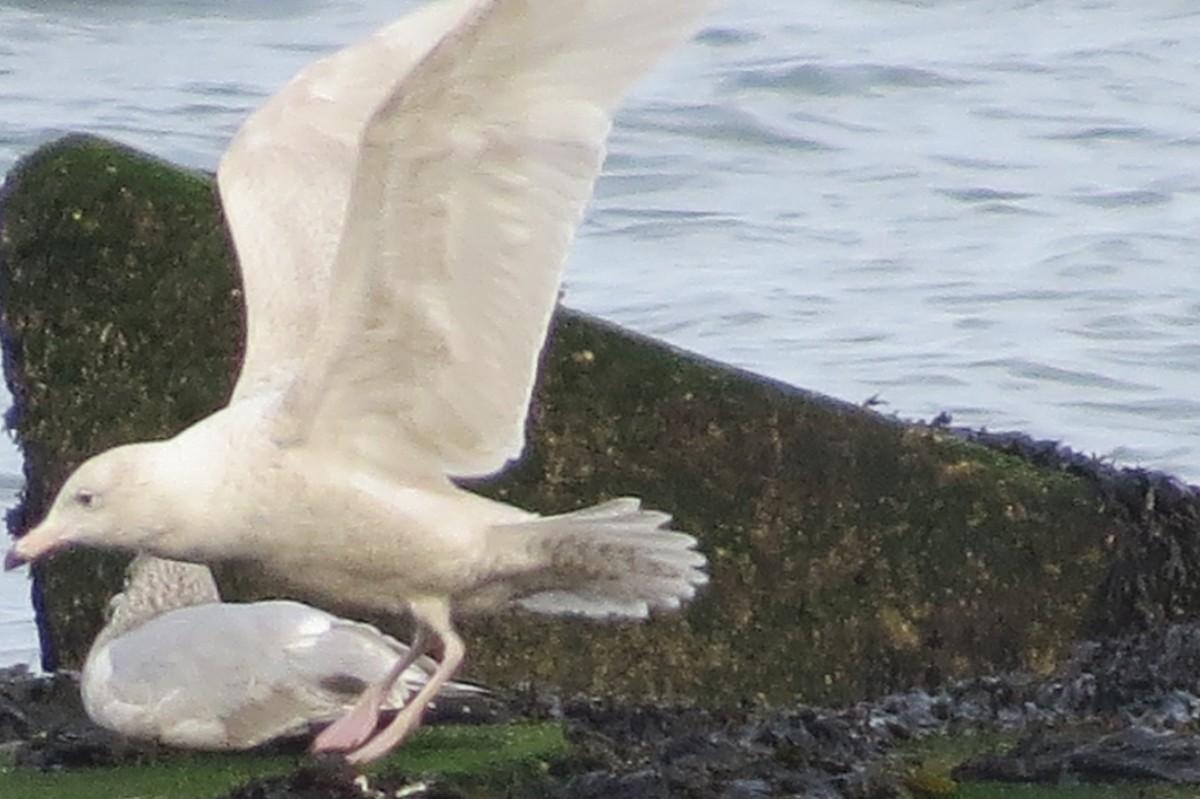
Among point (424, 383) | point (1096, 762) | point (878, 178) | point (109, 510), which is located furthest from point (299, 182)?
point (878, 178)

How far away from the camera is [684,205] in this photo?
14.4 meters

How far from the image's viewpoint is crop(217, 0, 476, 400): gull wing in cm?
638

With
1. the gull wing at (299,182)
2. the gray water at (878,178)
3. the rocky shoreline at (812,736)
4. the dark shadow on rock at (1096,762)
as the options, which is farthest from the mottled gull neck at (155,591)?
the gray water at (878,178)

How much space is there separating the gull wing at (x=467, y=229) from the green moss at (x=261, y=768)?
0.59 metres

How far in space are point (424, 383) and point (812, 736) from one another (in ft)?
3.51

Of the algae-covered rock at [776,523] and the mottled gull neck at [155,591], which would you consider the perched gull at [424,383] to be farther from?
the mottled gull neck at [155,591]

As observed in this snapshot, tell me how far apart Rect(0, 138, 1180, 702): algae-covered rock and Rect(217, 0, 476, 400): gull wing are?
25.6 inches

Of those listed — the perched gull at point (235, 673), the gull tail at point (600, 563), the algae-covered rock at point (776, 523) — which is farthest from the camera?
the algae-covered rock at point (776, 523)

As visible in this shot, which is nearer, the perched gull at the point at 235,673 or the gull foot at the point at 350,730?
the gull foot at the point at 350,730

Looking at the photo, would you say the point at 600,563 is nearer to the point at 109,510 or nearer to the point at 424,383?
the point at 424,383

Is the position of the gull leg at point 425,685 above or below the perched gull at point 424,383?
below

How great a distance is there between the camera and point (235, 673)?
20.0 ft

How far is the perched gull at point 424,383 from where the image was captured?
5.67 m

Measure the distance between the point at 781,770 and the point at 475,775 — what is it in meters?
0.58
